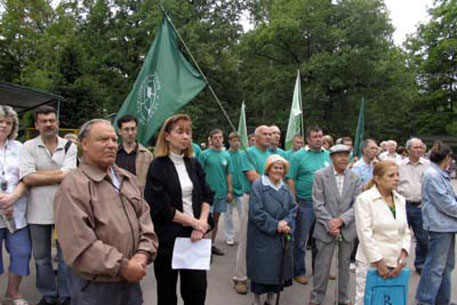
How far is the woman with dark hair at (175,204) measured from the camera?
312 cm

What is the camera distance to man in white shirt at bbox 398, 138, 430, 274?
228 inches

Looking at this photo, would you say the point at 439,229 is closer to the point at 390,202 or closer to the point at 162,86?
the point at 390,202

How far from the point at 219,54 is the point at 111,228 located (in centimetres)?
2463

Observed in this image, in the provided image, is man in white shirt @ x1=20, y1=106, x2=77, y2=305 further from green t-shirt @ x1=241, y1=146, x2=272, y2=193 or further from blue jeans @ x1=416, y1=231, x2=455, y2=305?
blue jeans @ x1=416, y1=231, x2=455, y2=305

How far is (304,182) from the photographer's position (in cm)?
522


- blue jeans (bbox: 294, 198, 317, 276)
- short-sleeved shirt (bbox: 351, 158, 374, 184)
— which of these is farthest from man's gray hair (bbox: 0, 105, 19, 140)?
short-sleeved shirt (bbox: 351, 158, 374, 184)

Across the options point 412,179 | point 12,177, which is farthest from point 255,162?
point 12,177

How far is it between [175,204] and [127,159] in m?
1.80

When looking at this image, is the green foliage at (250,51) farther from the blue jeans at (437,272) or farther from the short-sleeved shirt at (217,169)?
the blue jeans at (437,272)

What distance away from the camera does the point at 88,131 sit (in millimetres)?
2518

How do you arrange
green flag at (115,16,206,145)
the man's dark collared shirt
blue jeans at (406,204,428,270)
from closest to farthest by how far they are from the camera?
green flag at (115,16,206,145) → the man's dark collared shirt → blue jeans at (406,204,428,270)

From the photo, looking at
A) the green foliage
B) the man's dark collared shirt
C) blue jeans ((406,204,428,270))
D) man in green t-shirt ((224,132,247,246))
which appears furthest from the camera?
the green foliage

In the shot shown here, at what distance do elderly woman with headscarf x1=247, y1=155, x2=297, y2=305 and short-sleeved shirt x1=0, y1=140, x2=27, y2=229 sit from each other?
2378 mm

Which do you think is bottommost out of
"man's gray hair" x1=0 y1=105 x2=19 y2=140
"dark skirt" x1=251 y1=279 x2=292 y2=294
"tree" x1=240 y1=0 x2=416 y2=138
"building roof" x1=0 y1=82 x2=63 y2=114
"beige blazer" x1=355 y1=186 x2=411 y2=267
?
"dark skirt" x1=251 y1=279 x2=292 y2=294
